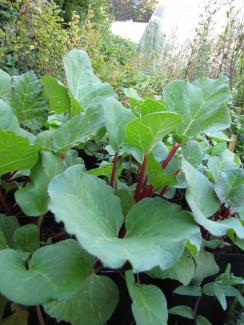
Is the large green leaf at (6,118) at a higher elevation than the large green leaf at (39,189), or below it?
higher

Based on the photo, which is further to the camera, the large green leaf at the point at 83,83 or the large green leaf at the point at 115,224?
the large green leaf at the point at 83,83

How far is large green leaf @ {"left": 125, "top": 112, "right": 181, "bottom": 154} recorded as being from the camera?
0.53m

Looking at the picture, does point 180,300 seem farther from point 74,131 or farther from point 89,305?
point 74,131

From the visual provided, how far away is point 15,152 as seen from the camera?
538 mm

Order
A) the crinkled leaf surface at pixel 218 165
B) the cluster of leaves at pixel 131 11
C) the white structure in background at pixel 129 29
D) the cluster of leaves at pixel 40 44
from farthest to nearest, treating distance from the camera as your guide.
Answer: the cluster of leaves at pixel 131 11 < the white structure in background at pixel 129 29 < the cluster of leaves at pixel 40 44 < the crinkled leaf surface at pixel 218 165

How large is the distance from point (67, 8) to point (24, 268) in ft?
20.2

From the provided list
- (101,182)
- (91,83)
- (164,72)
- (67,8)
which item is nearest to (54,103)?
(91,83)

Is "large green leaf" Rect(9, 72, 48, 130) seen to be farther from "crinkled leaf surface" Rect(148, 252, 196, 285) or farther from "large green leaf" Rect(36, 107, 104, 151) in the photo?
"crinkled leaf surface" Rect(148, 252, 196, 285)

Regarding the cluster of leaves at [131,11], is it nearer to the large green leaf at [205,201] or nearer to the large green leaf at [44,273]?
the large green leaf at [205,201]

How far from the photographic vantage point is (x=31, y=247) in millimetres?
565

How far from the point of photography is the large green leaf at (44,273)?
0.40m

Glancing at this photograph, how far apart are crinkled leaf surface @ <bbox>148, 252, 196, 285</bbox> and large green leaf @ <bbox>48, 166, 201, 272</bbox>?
0.11 meters

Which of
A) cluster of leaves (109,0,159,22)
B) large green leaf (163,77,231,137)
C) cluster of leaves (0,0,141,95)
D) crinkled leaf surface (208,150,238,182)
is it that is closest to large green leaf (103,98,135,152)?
large green leaf (163,77,231,137)

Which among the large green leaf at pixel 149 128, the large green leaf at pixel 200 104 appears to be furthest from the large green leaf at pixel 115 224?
the large green leaf at pixel 200 104
